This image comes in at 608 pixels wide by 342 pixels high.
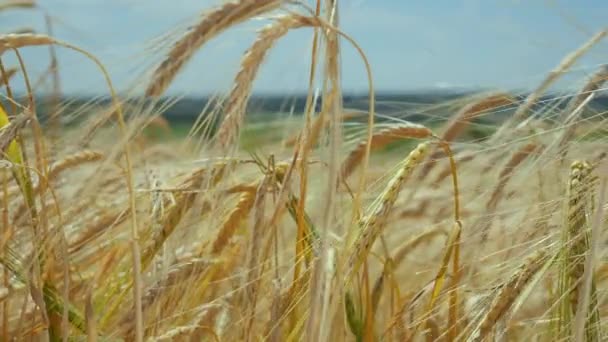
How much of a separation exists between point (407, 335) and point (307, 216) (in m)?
0.20

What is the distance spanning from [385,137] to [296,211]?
0.24 m

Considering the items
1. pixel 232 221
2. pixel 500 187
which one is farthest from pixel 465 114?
pixel 232 221

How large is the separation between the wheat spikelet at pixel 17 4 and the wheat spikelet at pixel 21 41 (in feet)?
0.67

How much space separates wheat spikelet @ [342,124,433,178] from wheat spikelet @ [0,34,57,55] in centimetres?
41

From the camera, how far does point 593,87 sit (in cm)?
109

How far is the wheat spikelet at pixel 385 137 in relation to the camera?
44.1 inches

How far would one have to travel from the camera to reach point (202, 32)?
33.5 inches

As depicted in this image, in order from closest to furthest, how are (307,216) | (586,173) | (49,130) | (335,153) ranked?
(335,153) → (586,173) → (307,216) → (49,130)

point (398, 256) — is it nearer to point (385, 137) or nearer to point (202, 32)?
point (385, 137)

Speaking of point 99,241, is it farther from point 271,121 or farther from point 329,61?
point 329,61

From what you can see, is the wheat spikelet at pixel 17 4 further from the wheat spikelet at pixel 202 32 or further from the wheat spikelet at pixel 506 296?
the wheat spikelet at pixel 506 296

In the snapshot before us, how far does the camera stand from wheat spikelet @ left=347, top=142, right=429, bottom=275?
0.90 m

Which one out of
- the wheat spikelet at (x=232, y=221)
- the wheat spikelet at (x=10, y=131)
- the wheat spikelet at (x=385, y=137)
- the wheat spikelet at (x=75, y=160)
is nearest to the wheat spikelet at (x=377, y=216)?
the wheat spikelet at (x=385, y=137)

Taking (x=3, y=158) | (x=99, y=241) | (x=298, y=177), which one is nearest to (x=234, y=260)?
(x=99, y=241)
